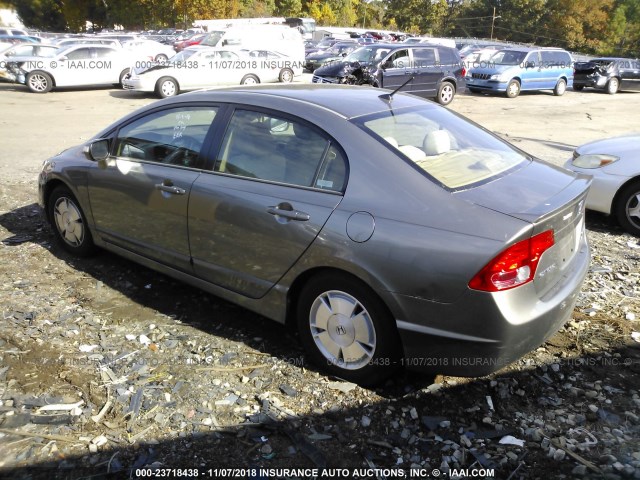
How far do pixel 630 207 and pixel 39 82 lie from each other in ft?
63.3

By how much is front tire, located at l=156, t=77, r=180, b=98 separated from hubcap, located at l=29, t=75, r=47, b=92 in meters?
4.19

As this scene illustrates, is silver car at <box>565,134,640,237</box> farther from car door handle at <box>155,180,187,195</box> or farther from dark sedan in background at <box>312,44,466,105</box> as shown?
dark sedan in background at <box>312,44,466,105</box>

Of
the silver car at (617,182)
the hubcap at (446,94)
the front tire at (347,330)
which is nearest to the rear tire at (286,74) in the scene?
the hubcap at (446,94)

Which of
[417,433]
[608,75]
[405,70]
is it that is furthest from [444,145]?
[608,75]

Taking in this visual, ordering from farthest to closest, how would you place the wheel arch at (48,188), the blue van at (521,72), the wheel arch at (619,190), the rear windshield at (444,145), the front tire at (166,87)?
the blue van at (521,72) < the front tire at (166,87) < the wheel arch at (619,190) < the wheel arch at (48,188) < the rear windshield at (444,145)

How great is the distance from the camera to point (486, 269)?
2551 mm

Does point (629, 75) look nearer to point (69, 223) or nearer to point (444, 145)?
point (444, 145)

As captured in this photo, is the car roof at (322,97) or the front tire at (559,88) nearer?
the car roof at (322,97)

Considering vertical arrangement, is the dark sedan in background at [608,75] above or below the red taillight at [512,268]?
below

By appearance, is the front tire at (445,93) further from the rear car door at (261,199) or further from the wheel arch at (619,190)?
the rear car door at (261,199)

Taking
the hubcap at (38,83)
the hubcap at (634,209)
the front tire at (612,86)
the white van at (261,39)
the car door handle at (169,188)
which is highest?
the white van at (261,39)

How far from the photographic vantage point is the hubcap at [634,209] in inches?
215

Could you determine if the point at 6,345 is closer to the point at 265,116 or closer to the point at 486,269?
the point at 265,116

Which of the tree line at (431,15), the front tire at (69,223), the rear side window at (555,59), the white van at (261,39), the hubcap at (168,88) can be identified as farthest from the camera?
the tree line at (431,15)
